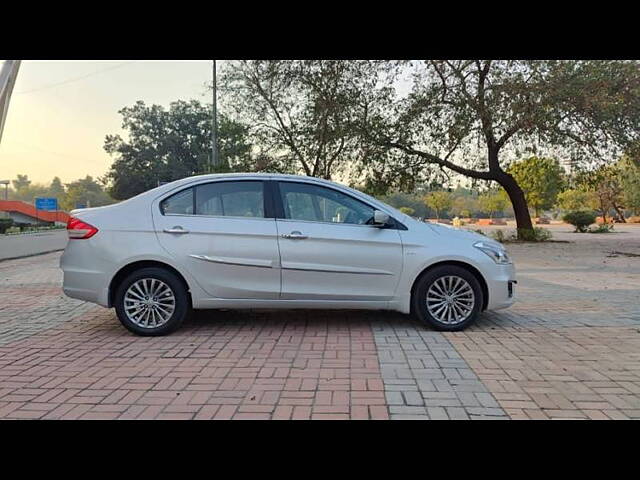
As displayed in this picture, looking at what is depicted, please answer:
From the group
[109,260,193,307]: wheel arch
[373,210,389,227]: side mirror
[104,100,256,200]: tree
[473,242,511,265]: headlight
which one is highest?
[104,100,256,200]: tree

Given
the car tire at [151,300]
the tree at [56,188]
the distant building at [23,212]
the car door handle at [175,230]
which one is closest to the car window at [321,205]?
the car door handle at [175,230]

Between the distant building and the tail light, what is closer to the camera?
the tail light

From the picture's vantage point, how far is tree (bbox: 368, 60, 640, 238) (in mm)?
15312

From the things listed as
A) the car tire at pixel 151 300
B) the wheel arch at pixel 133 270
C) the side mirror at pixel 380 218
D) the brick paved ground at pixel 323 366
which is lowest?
the brick paved ground at pixel 323 366

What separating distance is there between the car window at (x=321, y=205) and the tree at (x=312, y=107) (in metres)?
11.9

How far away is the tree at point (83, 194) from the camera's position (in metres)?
71.4

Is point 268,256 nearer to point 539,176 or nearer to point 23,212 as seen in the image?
point 539,176

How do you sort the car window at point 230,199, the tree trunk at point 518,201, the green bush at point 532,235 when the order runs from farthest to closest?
the tree trunk at point 518,201
the green bush at point 532,235
the car window at point 230,199

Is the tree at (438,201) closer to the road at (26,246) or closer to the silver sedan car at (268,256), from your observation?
the road at (26,246)

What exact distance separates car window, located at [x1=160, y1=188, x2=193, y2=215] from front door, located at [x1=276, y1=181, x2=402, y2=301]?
0.99 metres

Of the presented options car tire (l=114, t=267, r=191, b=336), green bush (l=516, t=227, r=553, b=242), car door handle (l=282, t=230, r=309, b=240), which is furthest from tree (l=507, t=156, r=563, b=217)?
car tire (l=114, t=267, r=191, b=336)

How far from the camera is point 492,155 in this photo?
1962cm

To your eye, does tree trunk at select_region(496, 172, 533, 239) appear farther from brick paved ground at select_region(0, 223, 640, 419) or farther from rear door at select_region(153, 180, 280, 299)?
rear door at select_region(153, 180, 280, 299)

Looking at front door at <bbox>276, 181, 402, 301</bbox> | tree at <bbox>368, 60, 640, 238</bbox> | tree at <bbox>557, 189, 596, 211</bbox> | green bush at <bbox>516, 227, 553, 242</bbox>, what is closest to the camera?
front door at <bbox>276, 181, 402, 301</bbox>
